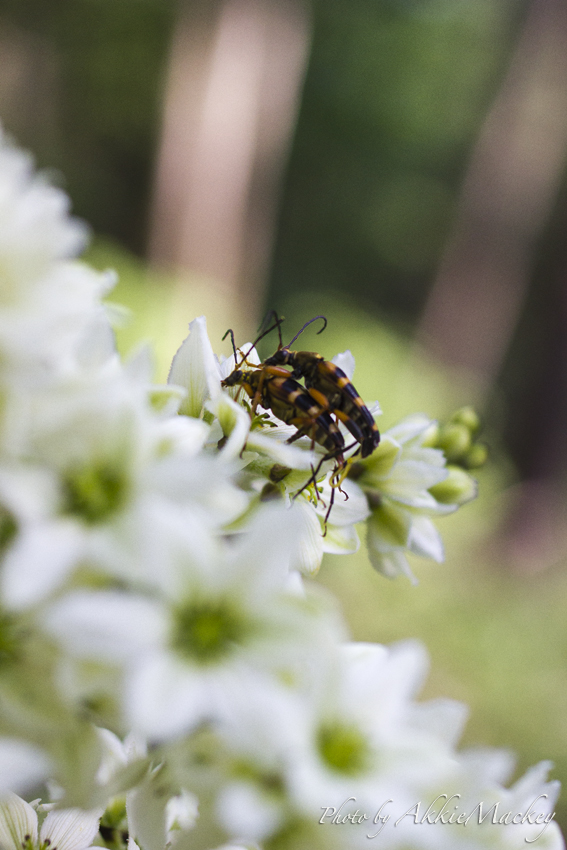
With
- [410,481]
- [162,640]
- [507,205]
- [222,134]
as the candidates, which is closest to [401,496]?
[410,481]

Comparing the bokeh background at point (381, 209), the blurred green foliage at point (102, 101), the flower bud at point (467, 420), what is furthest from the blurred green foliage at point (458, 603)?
the blurred green foliage at point (102, 101)

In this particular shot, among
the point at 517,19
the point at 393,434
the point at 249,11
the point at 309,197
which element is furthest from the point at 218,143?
the point at 393,434

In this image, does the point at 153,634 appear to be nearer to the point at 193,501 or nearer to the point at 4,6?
the point at 193,501

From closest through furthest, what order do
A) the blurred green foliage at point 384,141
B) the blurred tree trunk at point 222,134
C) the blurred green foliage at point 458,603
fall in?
the blurred green foliage at point 458,603 < the blurred tree trunk at point 222,134 < the blurred green foliage at point 384,141

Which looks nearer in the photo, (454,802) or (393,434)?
(454,802)

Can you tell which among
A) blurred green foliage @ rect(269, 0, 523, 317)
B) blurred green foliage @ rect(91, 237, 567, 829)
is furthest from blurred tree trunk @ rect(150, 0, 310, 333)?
blurred green foliage @ rect(269, 0, 523, 317)

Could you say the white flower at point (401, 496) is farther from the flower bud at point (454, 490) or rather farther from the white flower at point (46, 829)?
the white flower at point (46, 829)

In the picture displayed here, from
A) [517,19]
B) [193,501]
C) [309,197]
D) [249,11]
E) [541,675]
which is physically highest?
[517,19]

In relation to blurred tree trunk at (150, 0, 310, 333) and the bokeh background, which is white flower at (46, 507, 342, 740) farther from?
blurred tree trunk at (150, 0, 310, 333)
